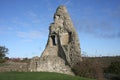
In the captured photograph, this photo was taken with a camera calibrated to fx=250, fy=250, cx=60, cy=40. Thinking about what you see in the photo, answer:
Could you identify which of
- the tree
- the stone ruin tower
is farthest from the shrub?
the tree

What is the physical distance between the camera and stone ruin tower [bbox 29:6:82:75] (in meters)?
29.9

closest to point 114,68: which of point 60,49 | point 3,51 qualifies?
point 60,49

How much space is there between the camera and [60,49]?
114ft

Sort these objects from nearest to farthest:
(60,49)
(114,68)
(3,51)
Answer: (60,49), (114,68), (3,51)

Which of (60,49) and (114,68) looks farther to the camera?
(114,68)

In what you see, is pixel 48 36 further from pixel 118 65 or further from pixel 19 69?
pixel 118 65

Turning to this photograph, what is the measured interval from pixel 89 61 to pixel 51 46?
689 cm

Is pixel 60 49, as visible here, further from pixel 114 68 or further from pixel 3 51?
pixel 3 51

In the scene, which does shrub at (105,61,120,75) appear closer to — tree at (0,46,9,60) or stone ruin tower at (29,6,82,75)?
stone ruin tower at (29,6,82,75)

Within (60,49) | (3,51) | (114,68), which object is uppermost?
(3,51)

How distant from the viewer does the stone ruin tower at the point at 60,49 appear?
98.1ft

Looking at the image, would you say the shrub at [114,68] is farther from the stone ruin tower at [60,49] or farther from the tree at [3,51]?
the tree at [3,51]

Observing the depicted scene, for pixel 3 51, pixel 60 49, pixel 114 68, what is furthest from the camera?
pixel 3 51

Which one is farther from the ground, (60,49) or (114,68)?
(60,49)
